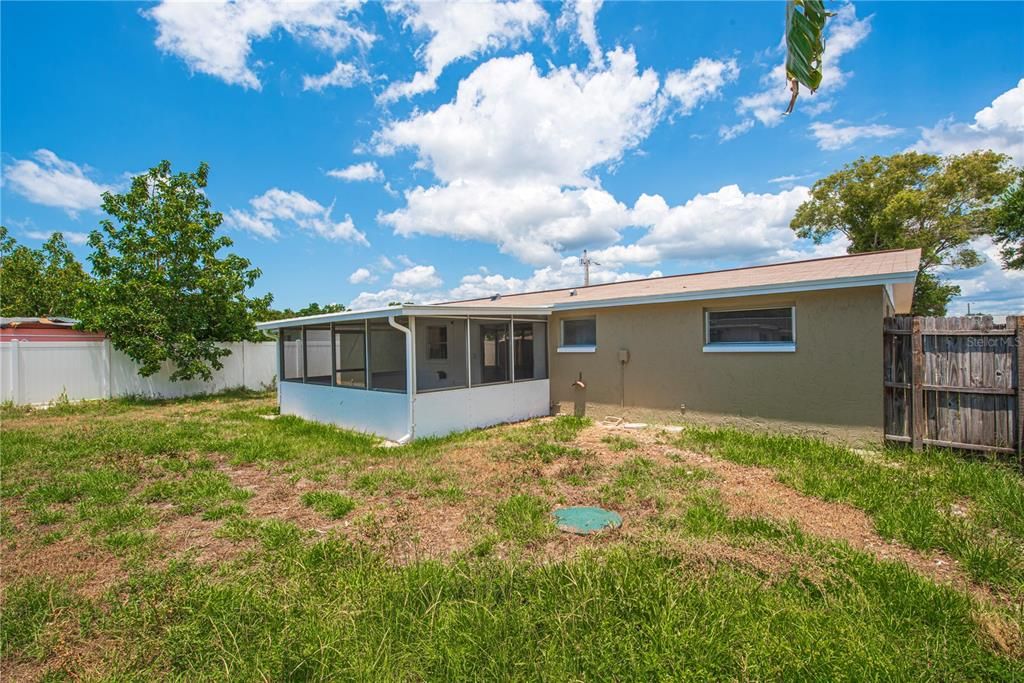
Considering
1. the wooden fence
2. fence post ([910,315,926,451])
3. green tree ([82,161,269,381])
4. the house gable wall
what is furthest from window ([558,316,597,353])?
green tree ([82,161,269,381])

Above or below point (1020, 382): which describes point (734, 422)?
below

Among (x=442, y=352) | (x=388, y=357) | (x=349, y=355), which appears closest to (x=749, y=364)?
(x=442, y=352)

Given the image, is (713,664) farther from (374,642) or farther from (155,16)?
(155,16)

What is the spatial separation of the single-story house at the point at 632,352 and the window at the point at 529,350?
31mm

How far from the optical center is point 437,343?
10789mm

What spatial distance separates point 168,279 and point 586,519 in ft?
44.8

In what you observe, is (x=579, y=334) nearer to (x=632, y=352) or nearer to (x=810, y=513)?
(x=632, y=352)

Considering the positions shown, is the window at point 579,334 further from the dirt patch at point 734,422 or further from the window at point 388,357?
the window at point 388,357

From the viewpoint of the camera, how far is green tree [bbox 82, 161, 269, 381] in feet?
38.3

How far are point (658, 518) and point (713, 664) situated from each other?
192 centimetres

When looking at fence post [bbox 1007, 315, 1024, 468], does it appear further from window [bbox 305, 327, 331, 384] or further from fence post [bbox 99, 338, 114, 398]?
fence post [bbox 99, 338, 114, 398]

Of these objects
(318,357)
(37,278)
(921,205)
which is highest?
(921,205)

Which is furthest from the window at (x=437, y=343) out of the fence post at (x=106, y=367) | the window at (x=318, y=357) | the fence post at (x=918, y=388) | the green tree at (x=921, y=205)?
the green tree at (x=921, y=205)

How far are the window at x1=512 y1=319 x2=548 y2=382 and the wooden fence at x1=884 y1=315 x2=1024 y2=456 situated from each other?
5763 millimetres
